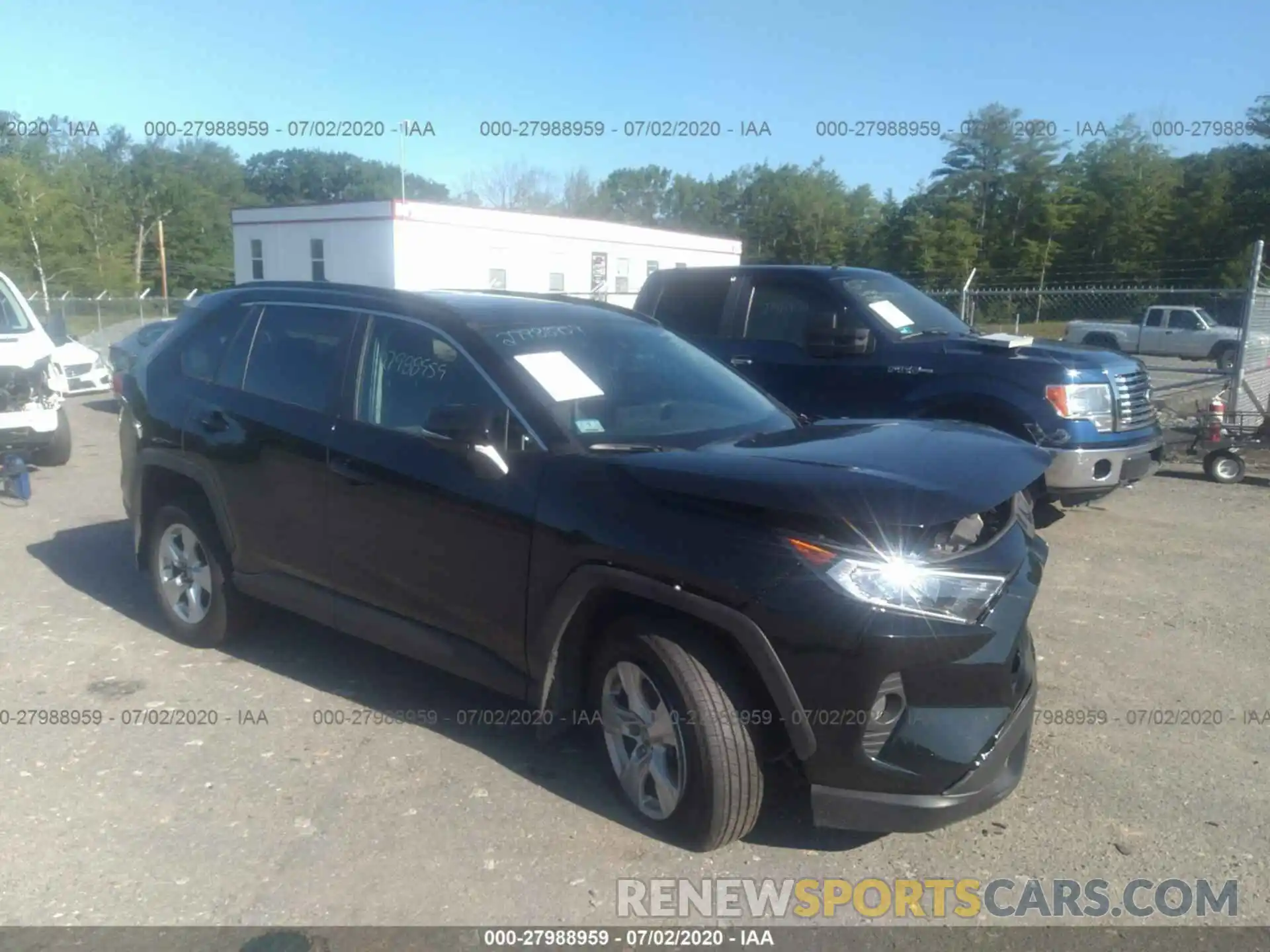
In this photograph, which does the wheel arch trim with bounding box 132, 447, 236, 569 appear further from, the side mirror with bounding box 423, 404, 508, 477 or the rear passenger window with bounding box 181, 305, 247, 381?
the side mirror with bounding box 423, 404, 508, 477

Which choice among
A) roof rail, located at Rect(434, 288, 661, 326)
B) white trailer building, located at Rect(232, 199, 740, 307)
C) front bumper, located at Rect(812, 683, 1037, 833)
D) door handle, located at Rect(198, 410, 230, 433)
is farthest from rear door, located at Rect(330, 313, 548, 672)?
white trailer building, located at Rect(232, 199, 740, 307)

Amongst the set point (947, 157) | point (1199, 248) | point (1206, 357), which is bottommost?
point (1206, 357)

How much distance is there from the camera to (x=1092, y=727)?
180 inches

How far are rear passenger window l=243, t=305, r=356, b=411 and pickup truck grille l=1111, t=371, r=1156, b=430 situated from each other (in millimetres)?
5209

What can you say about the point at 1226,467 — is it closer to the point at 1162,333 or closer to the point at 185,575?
the point at 185,575

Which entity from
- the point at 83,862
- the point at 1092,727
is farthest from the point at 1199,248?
the point at 83,862

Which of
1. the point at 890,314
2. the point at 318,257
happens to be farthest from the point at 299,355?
the point at 318,257

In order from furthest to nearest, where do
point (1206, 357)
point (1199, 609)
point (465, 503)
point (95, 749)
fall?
point (1206, 357)
point (1199, 609)
point (95, 749)
point (465, 503)

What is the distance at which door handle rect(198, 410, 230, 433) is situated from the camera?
5086 mm

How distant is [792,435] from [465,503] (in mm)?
1308

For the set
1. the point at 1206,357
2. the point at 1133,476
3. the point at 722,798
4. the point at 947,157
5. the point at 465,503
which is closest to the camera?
the point at 722,798

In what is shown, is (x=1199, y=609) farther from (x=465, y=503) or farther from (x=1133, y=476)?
(x=465, y=503)

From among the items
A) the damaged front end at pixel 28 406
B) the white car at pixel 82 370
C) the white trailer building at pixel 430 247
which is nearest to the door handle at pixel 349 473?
the damaged front end at pixel 28 406

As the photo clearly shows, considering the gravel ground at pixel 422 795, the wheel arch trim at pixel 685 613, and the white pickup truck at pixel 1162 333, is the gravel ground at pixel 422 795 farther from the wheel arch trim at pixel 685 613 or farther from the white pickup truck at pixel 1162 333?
the white pickup truck at pixel 1162 333
